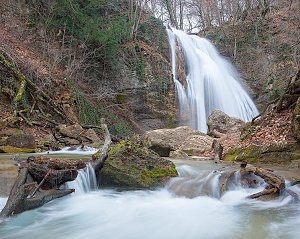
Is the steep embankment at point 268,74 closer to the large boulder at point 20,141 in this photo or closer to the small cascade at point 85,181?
the small cascade at point 85,181

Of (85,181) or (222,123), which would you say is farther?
(222,123)

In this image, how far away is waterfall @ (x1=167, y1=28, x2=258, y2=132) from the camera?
21266mm

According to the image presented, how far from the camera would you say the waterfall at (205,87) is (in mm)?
21266

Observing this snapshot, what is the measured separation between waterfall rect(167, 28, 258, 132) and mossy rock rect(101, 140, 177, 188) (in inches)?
522

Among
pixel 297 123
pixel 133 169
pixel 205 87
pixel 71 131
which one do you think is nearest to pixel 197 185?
pixel 133 169

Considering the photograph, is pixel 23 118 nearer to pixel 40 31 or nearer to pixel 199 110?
pixel 40 31

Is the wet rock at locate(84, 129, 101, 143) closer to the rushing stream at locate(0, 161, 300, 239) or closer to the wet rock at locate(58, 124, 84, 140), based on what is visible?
the wet rock at locate(58, 124, 84, 140)

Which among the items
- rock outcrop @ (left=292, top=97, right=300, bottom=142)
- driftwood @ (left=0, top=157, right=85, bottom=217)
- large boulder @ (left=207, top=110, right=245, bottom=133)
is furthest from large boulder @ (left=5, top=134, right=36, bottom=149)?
large boulder @ (left=207, top=110, right=245, bottom=133)

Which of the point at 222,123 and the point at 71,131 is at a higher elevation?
the point at 71,131

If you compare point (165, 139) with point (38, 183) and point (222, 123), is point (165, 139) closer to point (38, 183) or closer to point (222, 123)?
point (222, 123)

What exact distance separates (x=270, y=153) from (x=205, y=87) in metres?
13.8

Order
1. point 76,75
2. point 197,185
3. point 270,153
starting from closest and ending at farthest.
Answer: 1. point 197,185
2. point 270,153
3. point 76,75

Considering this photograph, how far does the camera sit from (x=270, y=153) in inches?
346

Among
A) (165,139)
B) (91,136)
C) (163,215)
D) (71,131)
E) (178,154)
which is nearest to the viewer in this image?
(163,215)
